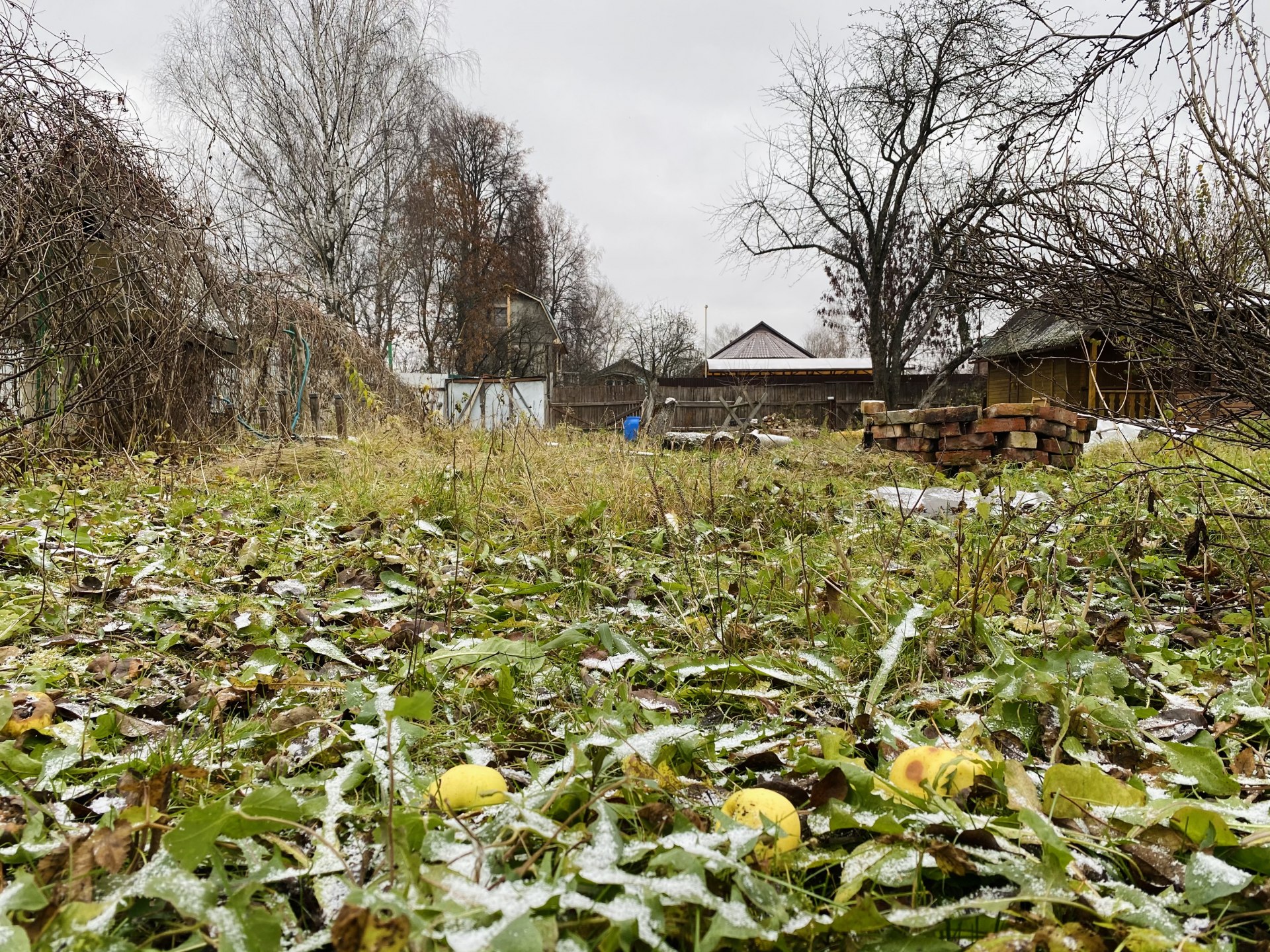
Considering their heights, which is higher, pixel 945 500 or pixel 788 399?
pixel 788 399

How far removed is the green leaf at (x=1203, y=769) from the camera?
104 centimetres

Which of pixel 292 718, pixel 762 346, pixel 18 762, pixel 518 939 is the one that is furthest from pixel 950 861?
pixel 762 346

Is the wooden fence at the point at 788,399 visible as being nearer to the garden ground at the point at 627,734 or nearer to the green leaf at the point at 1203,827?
the garden ground at the point at 627,734

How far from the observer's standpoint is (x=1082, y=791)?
3.21ft

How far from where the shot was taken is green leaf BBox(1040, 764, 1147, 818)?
0.96m

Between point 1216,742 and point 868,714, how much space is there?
0.60 metres

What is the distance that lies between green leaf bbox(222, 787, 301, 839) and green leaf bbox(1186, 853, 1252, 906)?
3.37ft

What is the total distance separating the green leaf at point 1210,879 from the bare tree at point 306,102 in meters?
16.1

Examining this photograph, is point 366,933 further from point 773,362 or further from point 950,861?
point 773,362

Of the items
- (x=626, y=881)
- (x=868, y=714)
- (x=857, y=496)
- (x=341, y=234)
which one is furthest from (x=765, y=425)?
(x=341, y=234)

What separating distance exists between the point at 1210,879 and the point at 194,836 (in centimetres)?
113

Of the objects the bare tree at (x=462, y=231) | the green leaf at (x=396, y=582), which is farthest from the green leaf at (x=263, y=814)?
the bare tree at (x=462, y=231)

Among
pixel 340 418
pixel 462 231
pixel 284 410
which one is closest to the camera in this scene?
pixel 340 418

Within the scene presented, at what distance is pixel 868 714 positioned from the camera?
138 centimetres
